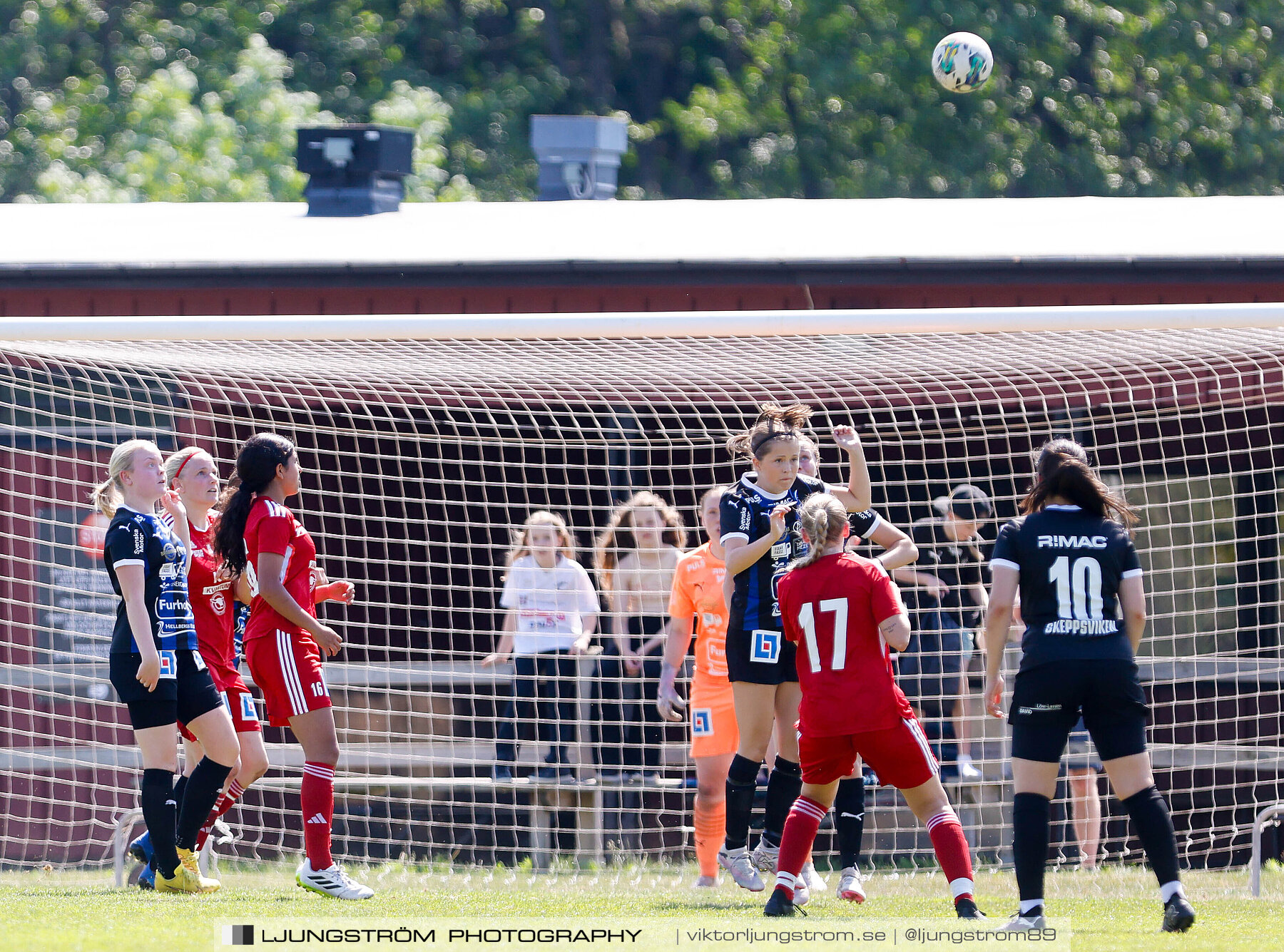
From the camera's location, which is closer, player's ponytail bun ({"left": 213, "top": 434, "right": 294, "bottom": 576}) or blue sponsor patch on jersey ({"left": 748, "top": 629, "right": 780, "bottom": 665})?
player's ponytail bun ({"left": 213, "top": 434, "right": 294, "bottom": 576})

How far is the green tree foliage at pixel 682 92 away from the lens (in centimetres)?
2356

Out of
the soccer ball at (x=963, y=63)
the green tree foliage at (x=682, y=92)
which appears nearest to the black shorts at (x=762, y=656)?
the soccer ball at (x=963, y=63)

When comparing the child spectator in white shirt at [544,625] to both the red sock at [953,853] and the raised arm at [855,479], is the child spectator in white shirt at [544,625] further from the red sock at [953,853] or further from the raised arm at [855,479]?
the red sock at [953,853]

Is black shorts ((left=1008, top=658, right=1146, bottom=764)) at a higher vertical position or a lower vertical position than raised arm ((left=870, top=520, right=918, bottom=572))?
lower

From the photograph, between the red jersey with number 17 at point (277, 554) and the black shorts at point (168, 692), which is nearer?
the red jersey with number 17 at point (277, 554)

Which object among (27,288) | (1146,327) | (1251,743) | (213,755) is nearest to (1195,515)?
(1251,743)

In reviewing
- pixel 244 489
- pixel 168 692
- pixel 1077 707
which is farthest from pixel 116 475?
pixel 1077 707

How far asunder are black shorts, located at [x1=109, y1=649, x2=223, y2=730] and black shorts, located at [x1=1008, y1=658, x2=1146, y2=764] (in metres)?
2.91

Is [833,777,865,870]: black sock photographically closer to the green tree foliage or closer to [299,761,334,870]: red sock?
[299,761,334,870]: red sock

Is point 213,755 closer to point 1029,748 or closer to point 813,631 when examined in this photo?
point 813,631

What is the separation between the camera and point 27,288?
375 inches

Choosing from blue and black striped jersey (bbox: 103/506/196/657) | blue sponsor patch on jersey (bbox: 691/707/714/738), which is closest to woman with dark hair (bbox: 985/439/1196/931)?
blue sponsor patch on jersey (bbox: 691/707/714/738)

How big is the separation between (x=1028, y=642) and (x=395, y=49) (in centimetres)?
2215

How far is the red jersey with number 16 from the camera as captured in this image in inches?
222
